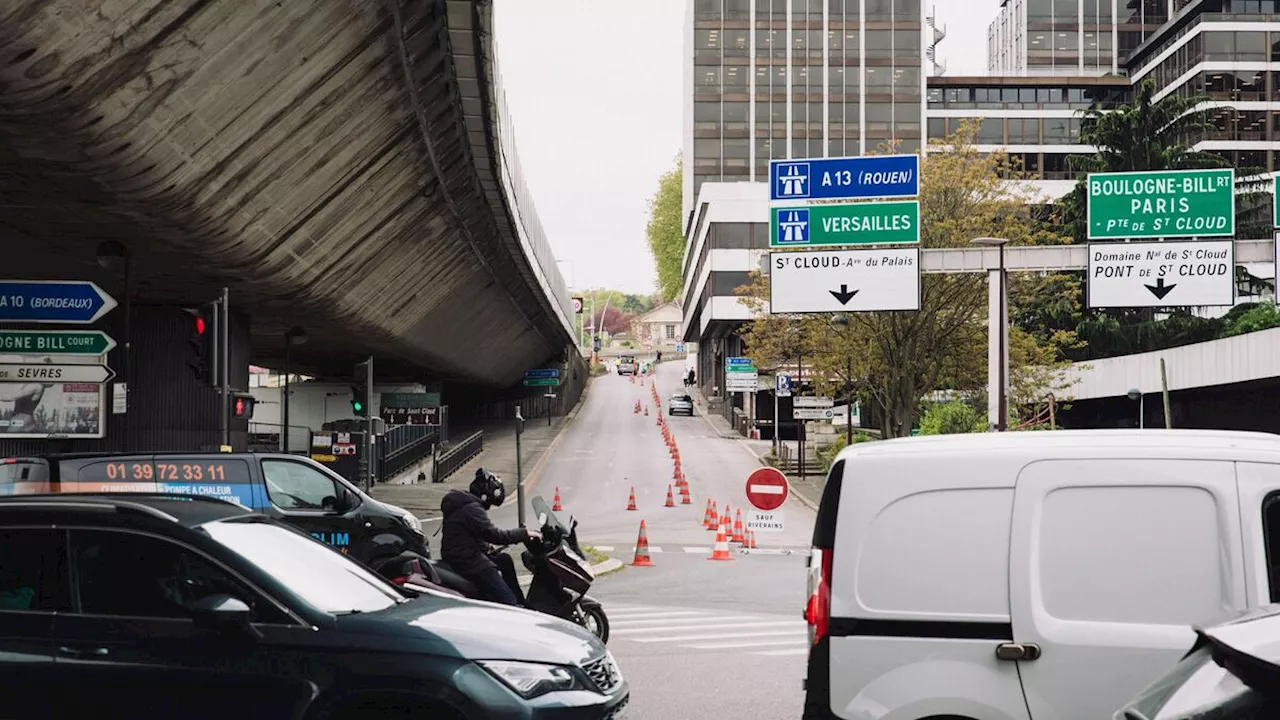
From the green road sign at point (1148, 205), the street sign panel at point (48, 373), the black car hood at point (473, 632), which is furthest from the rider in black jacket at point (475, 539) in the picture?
the green road sign at point (1148, 205)

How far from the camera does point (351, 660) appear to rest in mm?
6090

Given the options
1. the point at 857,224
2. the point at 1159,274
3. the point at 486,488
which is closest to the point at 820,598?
the point at 486,488

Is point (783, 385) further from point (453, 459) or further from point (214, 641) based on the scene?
point (214, 641)

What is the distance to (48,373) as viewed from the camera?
17078mm

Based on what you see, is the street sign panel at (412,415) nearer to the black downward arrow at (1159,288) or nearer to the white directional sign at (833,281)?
the white directional sign at (833,281)

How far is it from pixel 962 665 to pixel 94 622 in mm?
3974

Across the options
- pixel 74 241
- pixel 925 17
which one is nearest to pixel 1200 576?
pixel 74 241

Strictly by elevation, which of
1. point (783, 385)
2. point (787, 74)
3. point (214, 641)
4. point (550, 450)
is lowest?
point (550, 450)

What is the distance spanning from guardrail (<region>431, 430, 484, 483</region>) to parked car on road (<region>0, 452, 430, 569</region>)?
2941 centimetres

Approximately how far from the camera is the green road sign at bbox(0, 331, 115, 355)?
55.3ft

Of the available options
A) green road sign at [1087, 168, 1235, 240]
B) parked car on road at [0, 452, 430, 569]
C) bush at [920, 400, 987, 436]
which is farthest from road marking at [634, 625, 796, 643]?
bush at [920, 400, 987, 436]

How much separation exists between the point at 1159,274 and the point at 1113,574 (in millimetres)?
21735

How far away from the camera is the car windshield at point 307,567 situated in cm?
A: 657

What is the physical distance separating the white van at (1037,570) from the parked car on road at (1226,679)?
1.91 m
